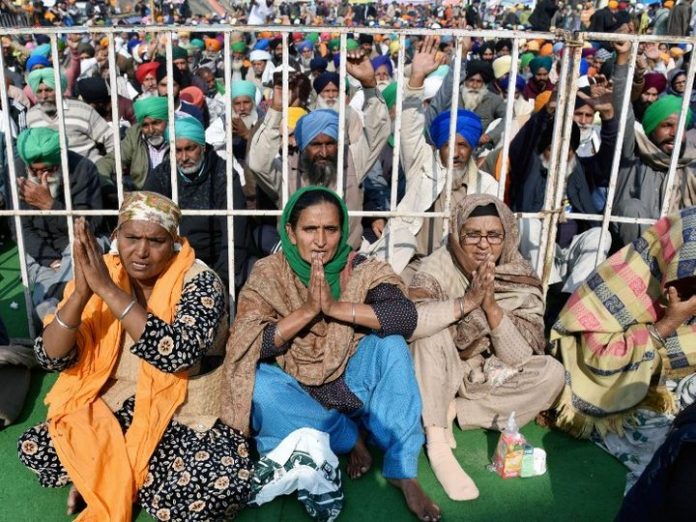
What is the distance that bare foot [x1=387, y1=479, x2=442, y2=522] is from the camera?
2926mm

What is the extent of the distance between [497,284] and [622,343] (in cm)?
70

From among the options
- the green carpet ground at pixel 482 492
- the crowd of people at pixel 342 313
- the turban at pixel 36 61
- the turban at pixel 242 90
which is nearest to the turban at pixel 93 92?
the turban at pixel 242 90

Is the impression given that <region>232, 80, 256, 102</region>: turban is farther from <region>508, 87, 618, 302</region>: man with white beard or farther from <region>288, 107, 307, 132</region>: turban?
<region>508, 87, 618, 302</region>: man with white beard

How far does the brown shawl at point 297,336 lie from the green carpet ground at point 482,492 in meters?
0.55

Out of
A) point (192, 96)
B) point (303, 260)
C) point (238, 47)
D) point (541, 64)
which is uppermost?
point (238, 47)

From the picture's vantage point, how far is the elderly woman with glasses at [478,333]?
3344 mm

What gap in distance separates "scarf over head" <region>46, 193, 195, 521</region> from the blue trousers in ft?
1.42

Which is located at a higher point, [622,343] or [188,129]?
[188,129]

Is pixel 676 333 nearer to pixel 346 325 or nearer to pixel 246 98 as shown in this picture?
pixel 346 325

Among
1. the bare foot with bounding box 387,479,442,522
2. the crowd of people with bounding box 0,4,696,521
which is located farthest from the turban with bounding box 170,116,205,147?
A: the bare foot with bounding box 387,479,442,522

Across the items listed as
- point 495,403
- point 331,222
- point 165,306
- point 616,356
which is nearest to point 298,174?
point 331,222

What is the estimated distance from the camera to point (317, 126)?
4.31 metres

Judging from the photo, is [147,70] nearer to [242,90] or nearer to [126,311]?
[242,90]

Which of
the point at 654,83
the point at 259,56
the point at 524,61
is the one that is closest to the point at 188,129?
the point at 654,83
